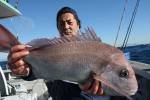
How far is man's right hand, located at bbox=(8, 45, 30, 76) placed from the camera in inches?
112

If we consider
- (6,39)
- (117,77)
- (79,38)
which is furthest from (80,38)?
(6,39)

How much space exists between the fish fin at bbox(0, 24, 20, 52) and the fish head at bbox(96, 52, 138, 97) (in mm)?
700

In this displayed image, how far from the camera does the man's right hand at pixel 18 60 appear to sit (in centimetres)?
286

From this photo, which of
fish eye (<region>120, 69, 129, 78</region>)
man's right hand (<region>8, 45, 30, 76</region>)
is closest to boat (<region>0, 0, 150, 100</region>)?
fish eye (<region>120, 69, 129, 78</region>)

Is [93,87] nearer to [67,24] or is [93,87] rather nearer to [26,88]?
[67,24]

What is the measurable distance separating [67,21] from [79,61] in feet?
5.23

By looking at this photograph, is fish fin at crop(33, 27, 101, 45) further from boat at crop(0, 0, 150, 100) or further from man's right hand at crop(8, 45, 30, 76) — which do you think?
boat at crop(0, 0, 150, 100)

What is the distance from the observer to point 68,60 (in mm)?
2824

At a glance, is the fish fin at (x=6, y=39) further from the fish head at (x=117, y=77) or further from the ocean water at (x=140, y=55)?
the ocean water at (x=140, y=55)

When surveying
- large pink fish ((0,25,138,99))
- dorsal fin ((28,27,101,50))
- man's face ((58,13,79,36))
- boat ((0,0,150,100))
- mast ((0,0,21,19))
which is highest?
mast ((0,0,21,19))

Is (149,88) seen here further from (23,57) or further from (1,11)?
(1,11)

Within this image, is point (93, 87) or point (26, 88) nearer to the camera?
point (93, 87)

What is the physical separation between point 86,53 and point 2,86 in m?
6.91

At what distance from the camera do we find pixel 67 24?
4.30 meters
